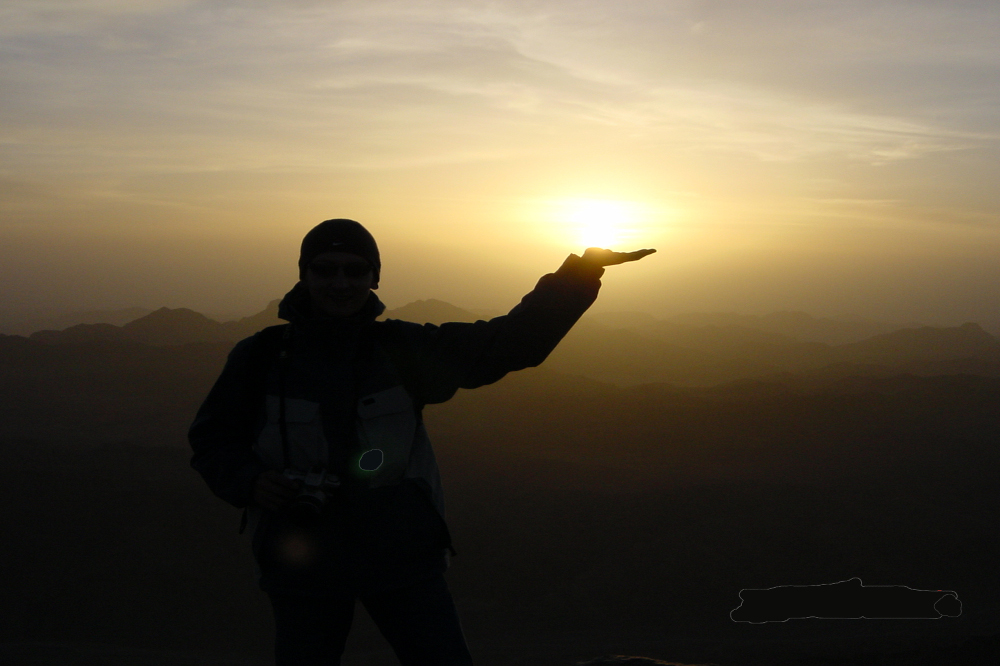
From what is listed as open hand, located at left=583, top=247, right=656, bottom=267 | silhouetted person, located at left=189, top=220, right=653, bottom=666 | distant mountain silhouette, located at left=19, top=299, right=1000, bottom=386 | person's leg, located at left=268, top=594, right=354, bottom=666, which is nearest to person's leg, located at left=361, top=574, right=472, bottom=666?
silhouetted person, located at left=189, top=220, right=653, bottom=666

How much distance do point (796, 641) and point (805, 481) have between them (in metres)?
9.78

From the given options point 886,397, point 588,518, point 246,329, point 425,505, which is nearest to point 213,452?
point 425,505

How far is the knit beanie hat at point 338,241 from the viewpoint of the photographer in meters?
2.65

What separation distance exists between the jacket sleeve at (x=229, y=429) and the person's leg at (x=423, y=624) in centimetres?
62

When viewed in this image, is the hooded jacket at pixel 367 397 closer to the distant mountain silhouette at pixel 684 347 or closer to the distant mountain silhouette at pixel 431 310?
the distant mountain silhouette at pixel 684 347

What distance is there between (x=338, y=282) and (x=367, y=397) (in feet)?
1.41

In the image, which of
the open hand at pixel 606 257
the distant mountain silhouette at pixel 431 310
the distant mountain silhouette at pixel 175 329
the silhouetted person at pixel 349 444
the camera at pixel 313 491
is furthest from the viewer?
the distant mountain silhouette at pixel 431 310

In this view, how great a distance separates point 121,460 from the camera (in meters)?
23.5

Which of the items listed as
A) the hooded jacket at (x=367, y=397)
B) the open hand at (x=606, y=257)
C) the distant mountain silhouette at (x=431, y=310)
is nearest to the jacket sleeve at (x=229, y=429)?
the hooded jacket at (x=367, y=397)

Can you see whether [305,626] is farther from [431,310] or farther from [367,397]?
[431,310]

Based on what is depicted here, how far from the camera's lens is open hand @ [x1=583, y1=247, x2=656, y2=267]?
260 cm

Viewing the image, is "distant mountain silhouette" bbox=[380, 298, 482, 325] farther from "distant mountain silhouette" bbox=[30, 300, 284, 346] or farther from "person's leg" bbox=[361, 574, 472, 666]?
"person's leg" bbox=[361, 574, 472, 666]

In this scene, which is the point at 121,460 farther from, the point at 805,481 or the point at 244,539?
the point at 805,481

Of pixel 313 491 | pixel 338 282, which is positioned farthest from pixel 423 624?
pixel 338 282
